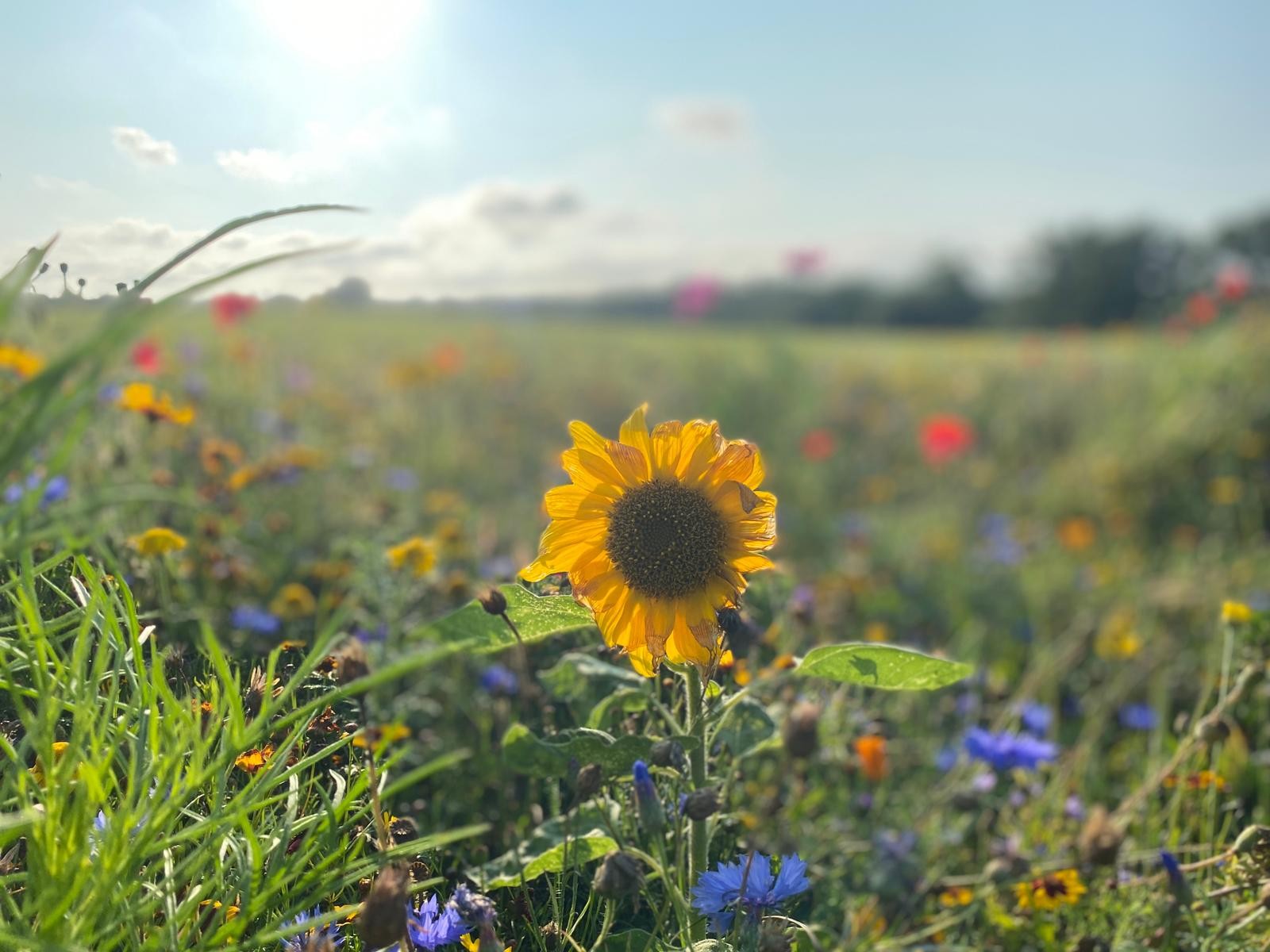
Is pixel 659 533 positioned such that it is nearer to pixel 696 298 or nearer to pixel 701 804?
pixel 701 804

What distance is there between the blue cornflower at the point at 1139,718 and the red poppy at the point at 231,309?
3132mm

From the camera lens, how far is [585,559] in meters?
1.12

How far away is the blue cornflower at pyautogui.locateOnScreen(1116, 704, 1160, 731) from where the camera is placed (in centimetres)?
220

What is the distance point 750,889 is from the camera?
3.43 feet

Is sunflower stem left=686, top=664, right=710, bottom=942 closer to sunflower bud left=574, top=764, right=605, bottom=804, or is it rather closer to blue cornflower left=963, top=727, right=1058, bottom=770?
sunflower bud left=574, top=764, right=605, bottom=804

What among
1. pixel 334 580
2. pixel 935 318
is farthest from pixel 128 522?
pixel 935 318

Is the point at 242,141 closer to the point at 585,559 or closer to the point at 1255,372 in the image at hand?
the point at 585,559

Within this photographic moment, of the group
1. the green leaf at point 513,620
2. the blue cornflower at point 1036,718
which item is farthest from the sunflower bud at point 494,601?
the blue cornflower at point 1036,718

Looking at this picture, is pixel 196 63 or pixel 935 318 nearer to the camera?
pixel 196 63

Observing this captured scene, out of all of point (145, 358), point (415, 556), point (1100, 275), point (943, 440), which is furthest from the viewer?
point (1100, 275)

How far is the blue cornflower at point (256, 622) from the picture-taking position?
1717 millimetres

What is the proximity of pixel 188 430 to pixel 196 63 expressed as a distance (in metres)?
1.52

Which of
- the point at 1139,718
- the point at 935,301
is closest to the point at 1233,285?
the point at 1139,718

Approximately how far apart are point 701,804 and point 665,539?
0.29 metres
